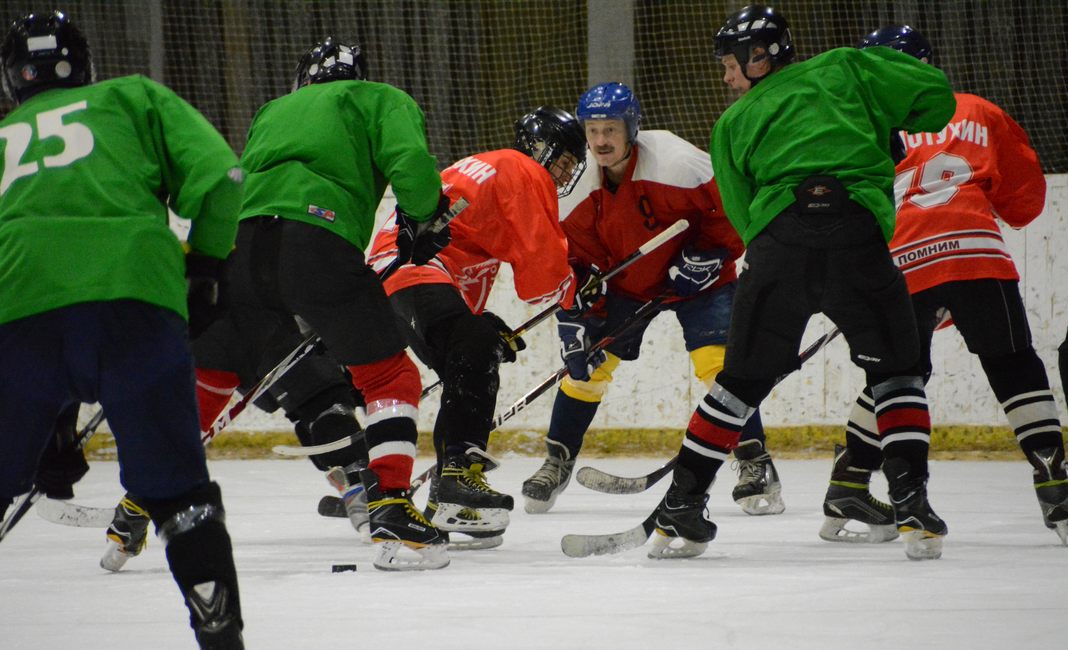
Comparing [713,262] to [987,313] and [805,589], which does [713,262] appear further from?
[805,589]

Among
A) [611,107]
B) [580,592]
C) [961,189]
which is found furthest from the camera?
[611,107]

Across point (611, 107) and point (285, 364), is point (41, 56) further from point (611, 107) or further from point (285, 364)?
point (611, 107)

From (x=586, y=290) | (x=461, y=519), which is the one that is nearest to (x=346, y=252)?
(x=461, y=519)

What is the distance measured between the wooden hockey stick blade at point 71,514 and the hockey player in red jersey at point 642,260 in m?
1.24

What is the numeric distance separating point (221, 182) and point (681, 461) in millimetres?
1430

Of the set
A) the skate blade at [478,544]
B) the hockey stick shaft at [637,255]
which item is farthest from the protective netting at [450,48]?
the skate blade at [478,544]

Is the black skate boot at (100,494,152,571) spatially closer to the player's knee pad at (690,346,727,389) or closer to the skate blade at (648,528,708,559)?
the skate blade at (648,528,708,559)

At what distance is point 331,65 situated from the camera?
9.86ft

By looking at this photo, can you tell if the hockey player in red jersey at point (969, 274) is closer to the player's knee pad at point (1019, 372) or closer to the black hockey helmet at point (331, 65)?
the player's knee pad at point (1019, 372)

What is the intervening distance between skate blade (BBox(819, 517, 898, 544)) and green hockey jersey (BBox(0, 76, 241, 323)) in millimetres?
1905

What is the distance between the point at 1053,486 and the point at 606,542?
1085 millimetres

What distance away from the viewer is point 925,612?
2.25 m

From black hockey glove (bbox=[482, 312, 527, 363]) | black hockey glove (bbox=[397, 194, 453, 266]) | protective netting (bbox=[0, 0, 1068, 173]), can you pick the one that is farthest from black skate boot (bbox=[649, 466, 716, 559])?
protective netting (bbox=[0, 0, 1068, 173])

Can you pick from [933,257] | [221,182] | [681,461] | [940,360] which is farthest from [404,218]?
[940,360]
